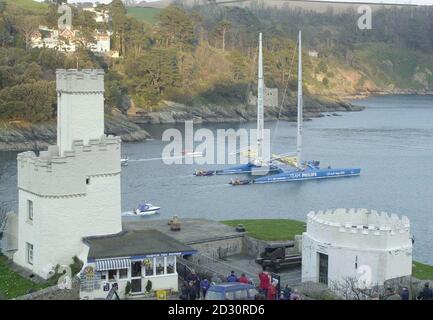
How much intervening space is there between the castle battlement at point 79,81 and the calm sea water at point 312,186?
71.2 feet

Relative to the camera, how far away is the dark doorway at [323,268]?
82.3 feet

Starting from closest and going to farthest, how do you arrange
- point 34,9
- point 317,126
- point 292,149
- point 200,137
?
point 292,149 < point 200,137 < point 317,126 < point 34,9

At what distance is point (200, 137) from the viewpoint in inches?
4252

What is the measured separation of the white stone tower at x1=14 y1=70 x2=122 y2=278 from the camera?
80.2 feet

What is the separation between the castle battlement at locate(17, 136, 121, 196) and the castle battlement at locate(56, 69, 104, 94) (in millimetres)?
1833

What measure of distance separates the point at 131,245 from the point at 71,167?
10.4ft

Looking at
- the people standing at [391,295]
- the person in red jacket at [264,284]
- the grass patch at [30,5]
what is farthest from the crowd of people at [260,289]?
the grass patch at [30,5]

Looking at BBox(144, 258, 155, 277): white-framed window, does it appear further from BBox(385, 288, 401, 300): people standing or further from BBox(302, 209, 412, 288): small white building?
BBox(385, 288, 401, 300): people standing

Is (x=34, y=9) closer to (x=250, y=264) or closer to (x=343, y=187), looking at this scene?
(x=343, y=187)

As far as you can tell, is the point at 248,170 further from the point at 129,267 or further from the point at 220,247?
the point at 129,267

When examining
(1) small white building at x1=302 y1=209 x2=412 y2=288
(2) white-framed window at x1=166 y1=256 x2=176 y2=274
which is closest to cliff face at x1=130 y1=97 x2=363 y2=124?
(1) small white building at x1=302 y1=209 x2=412 y2=288
